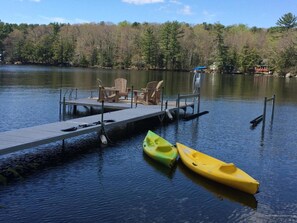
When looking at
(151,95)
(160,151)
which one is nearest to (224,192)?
(160,151)

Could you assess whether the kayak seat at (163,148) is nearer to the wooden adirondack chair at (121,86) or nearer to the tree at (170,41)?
the wooden adirondack chair at (121,86)

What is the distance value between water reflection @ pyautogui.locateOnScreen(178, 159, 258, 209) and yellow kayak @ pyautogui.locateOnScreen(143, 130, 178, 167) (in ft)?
3.59

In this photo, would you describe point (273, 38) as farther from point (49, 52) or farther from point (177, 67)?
point (49, 52)

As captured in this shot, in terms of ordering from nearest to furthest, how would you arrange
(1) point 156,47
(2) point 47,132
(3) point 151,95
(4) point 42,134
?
(4) point 42,134
(2) point 47,132
(3) point 151,95
(1) point 156,47

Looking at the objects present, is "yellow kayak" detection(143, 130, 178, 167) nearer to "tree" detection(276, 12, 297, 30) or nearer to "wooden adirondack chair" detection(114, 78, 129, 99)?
"wooden adirondack chair" detection(114, 78, 129, 99)

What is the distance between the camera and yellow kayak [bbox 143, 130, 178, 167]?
13.5m

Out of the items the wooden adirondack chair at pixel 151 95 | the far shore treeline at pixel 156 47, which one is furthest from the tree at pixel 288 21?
the wooden adirondack chair at pixel 151 95

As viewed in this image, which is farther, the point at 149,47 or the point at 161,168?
the point at 149,47

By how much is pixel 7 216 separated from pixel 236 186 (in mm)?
6442

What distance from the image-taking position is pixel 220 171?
11.9 metres

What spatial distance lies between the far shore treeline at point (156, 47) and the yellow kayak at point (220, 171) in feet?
318

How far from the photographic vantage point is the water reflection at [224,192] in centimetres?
1073

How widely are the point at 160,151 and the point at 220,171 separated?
305 cm

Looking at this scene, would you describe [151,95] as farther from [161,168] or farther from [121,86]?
[161,168]
